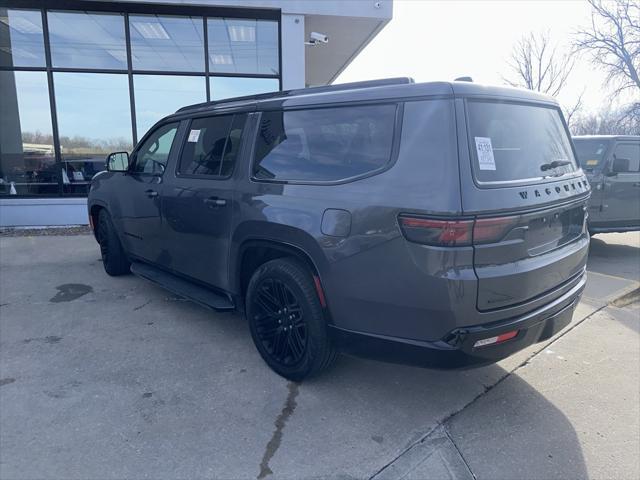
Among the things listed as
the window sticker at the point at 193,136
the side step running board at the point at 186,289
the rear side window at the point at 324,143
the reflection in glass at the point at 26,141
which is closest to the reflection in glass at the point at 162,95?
the reflection in glass at the point at 26,141

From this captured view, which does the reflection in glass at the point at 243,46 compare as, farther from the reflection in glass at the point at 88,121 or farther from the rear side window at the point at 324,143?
the rear side window at the point at 324,143

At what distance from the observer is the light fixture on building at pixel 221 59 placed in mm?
9664

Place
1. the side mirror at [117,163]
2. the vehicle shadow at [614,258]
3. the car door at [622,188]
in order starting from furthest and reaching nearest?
the car door at [622,188] → the vehicle shadow at [614,258] → the side mirror at [117,163]

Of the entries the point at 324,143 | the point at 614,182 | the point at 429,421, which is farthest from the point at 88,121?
the point at 614,182

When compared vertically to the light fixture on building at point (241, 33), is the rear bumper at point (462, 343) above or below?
below

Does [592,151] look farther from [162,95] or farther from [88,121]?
[88,121]

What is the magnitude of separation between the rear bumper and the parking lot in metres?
0.51

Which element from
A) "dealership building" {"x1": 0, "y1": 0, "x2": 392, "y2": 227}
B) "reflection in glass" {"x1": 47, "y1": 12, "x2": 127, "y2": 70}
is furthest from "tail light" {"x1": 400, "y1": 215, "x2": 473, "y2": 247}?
"reflection in glass" {"x1": 47, "y1": 12, "x2": 127, "y2": 70}

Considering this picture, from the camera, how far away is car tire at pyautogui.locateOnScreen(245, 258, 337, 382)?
116 inches

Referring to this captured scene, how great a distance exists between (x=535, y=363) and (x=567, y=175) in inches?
59.1

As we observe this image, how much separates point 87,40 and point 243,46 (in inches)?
121

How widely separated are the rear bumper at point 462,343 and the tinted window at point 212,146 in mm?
1651

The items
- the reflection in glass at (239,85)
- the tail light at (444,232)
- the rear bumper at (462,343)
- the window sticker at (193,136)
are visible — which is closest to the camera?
the tail light at (444,232)

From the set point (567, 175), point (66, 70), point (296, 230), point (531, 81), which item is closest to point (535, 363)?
point (567, 175)
